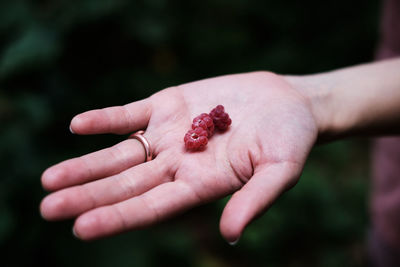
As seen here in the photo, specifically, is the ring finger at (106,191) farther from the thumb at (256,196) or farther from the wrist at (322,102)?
the wrist at (322,102)

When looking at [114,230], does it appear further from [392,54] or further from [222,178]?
[392,54]

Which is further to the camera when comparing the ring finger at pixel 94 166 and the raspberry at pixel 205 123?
the raspberry at pixel 205 123

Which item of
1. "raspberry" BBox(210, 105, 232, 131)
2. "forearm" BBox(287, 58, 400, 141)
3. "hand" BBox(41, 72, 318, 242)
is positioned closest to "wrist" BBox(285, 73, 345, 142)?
"forearm" BBox(287, 58, 400, 141)

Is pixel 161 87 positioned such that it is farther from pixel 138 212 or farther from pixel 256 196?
pixel 256 196

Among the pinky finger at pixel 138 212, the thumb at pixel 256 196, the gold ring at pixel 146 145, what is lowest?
the thumb at pixel 256 196

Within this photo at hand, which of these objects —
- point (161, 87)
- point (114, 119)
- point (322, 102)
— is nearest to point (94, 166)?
point (114, 119)

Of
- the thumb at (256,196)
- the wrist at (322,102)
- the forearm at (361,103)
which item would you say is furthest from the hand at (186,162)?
the forearm at (361,103)

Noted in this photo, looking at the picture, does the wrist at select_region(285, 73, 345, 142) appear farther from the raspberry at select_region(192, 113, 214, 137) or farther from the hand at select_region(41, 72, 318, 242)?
the raspberry at select_region(192, 113, 214, 137)
